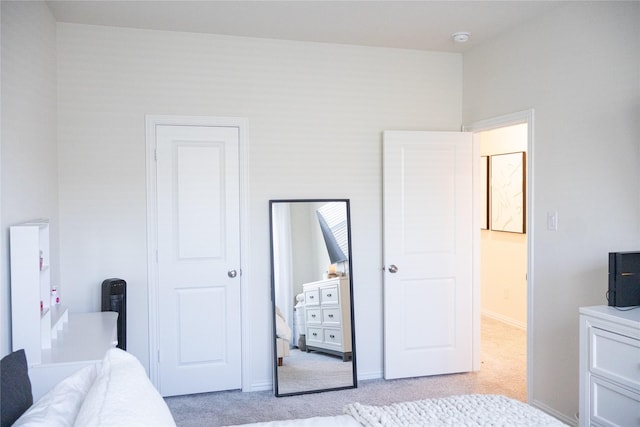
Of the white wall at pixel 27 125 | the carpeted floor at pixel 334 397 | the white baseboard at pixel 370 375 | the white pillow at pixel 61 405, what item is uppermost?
the white wall at pixel 27 125

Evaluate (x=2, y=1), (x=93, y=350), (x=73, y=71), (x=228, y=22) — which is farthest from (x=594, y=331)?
(x=73, y=71)

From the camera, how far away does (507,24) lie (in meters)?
3.54

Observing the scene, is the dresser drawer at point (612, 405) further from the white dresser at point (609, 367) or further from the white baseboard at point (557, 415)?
the white baseboard at point (557, 415)

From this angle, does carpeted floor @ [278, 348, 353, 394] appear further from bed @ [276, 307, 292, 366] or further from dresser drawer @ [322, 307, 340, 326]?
dresser drawer @ [322, 307, 340, 326]

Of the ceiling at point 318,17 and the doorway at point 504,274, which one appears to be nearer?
the ceiling at point 318,17

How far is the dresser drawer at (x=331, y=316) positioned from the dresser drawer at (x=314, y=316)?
0.11 feet

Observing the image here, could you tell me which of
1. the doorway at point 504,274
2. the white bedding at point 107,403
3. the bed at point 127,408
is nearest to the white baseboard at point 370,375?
the doorway at point 504,274

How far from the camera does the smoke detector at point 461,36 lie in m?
3.72

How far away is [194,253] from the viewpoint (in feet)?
12.2

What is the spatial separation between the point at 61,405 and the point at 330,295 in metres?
2.61

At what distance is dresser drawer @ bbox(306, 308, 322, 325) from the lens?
12.7 feet

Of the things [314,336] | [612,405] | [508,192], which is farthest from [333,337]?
[508,192]

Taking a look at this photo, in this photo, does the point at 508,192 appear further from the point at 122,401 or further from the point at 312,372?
the point at 122,401

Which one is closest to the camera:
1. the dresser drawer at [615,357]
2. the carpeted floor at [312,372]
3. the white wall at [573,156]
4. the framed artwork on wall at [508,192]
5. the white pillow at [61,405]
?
the white pillow at [61,405]
